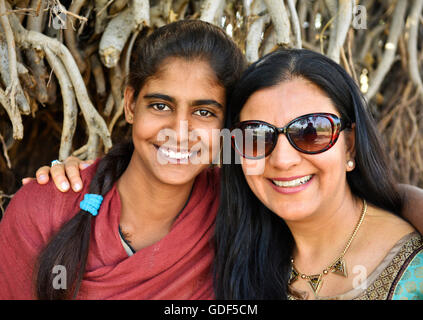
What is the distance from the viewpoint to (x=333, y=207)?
1.53 meters

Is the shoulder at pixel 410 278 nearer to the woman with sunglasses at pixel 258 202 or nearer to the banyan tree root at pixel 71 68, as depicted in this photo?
the woman with sunglasses at pixel 258 202

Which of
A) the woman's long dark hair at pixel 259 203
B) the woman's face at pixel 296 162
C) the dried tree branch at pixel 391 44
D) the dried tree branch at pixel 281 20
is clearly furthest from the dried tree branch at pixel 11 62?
the dried tree branch at pixel 391 44

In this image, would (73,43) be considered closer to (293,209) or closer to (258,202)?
(258,202)

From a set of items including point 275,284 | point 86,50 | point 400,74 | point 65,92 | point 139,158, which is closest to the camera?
point 275,284

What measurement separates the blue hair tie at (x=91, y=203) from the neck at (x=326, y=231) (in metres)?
0.73

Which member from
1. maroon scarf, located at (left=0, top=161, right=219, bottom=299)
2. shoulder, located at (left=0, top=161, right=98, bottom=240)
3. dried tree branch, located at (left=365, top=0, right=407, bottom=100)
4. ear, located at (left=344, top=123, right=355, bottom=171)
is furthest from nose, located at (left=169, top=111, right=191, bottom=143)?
dried tree branch, located at (left=365, top=0, right=407, bottom=100)

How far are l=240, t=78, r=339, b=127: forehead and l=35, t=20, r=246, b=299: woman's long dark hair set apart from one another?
0.29 m

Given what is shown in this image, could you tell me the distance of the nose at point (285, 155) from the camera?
55.7 inches

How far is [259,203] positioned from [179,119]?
1.49ft

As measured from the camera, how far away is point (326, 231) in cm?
157
